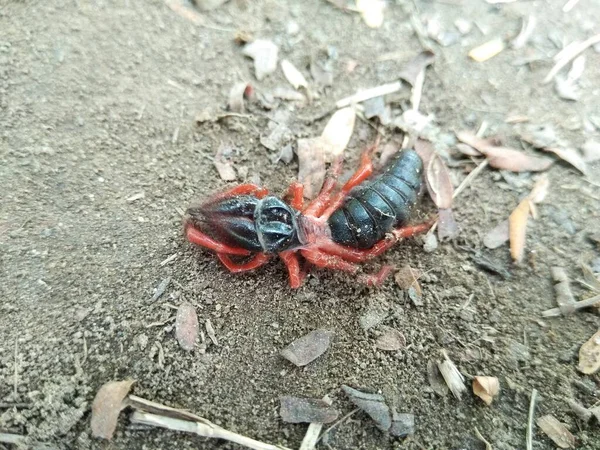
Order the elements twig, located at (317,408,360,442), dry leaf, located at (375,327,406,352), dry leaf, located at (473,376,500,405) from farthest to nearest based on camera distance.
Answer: dry leaf, located at (375,327,406,352) < dry leaf, located at (473,376,500,405) < twig, located at (317,408,360,442)

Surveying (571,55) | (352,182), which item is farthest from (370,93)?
(571,55)

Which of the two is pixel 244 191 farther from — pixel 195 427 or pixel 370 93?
pixel 195 427

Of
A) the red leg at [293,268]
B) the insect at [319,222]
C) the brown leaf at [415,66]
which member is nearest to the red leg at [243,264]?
the insect at [319,222]

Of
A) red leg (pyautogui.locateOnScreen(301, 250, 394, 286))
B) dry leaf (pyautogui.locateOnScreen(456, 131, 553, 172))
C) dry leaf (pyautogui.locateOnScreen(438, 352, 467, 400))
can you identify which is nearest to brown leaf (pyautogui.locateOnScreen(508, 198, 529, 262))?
dry leaf (pyautogui.locateOnScreen(456, 131, 553, 172))

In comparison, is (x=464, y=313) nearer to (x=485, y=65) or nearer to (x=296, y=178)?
(x=296, y=178)

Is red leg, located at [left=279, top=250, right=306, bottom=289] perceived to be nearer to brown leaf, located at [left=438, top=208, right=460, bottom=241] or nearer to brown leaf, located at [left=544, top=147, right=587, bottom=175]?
brown leaf, located at [left=438, top=208, right=460, bottom=241]

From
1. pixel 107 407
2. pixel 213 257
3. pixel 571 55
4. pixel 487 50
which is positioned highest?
pixel 571 55
